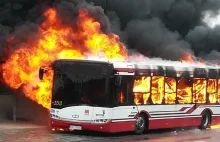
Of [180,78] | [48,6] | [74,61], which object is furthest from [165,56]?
[74,61]

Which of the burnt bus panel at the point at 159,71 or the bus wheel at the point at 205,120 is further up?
the burnt bus panel at the point at 159,71

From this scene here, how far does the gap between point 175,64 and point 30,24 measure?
623 centimetres

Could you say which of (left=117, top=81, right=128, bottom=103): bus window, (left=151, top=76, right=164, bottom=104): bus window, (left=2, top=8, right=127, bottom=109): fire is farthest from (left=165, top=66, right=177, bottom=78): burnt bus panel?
(left=117, top=81, right=128, bottom=103): bus window

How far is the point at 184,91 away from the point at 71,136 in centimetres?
531

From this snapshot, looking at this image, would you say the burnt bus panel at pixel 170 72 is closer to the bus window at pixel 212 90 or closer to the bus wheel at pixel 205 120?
the bus window at pixel 212 90

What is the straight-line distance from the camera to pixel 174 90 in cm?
1727

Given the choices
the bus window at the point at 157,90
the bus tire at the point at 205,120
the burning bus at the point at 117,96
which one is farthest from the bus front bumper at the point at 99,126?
the bus tire at the point at 205,120

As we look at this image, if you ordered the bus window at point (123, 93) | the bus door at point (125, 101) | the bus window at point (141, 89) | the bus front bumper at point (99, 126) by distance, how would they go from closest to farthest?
the bus front bumper at point (99, 126)
the bus door at point (125, 101)
the bus window at point (123, 93)
the bus window at point (141, 89)

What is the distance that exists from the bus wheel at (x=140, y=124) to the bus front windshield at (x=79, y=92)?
6.18ft

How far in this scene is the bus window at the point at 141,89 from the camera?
1552 cm

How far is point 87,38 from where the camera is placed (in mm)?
19859

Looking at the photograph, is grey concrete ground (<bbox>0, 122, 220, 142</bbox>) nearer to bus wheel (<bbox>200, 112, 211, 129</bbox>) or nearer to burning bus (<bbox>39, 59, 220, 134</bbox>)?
burning bus (<bbox>39, 59, 220, 134</bbox>)

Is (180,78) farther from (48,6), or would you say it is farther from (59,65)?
(48,6)

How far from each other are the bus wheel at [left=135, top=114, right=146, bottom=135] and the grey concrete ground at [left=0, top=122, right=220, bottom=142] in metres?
0.26
